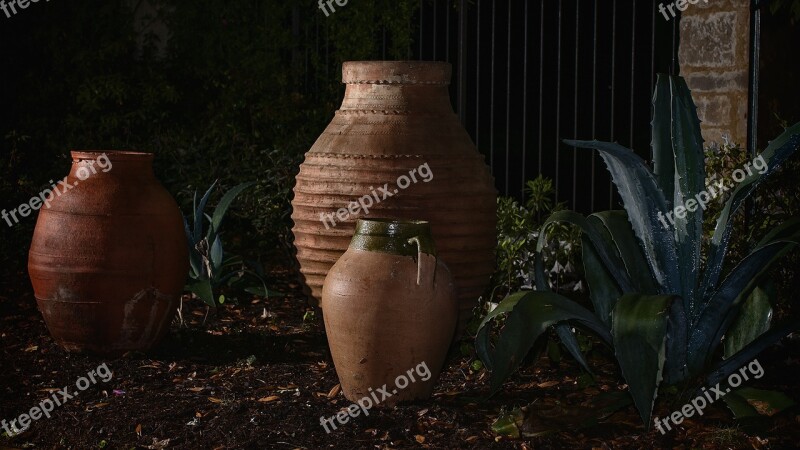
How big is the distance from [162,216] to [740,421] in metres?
2.42

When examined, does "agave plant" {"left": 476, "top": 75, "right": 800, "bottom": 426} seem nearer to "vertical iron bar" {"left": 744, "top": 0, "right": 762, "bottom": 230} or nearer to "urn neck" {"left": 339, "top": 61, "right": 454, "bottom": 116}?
"urn neck" {"left": 339, "top": 61, "right": 454, "bottom": 116}

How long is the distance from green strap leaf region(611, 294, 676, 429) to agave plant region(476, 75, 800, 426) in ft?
0.39

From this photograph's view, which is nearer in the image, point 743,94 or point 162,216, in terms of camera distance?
point 162,216

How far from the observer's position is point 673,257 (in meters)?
3.50

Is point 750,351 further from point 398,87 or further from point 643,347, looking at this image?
point 398,87

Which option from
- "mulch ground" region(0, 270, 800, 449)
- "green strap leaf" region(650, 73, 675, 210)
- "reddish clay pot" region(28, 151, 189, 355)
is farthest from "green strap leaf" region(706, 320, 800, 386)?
"reddish clay pot" region(28, 151, 189, 355)

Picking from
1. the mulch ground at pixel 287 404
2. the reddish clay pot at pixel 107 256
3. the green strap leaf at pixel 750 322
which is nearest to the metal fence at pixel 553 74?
the mulch ground at pixel 287 404

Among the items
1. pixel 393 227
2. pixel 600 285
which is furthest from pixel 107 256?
pixel 600 285

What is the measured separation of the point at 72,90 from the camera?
287 inches

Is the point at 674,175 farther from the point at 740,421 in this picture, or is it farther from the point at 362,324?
the point at 362,324

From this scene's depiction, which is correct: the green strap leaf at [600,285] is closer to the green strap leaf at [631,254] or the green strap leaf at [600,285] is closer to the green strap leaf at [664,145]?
the green strap leaf at [631,254]

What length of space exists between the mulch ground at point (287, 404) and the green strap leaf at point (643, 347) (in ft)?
0.75

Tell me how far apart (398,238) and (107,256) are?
138 cm

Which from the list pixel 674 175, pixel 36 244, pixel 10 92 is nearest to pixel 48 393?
pixel 36 244
